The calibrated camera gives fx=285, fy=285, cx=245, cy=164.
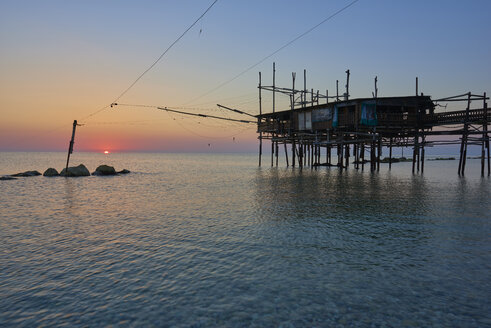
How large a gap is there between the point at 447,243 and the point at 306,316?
6134 millimetres

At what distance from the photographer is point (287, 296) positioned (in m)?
5.45

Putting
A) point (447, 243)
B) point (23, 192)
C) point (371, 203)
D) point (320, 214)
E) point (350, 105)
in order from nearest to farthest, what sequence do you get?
point (447, 243), point (320, 214), point (371, 203), point (23, 192), point (350, 105)

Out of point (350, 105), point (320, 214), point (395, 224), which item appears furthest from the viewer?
point (350, 105)

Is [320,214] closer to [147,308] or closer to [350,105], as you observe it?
[147,308]

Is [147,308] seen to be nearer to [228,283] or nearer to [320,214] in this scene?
[228,283]

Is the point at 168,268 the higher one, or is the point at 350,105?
the point at 350,105

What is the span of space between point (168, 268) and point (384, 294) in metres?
4.73

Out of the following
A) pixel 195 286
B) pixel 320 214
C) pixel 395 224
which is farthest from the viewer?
pixel 320 214

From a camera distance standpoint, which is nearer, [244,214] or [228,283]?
[228,283]

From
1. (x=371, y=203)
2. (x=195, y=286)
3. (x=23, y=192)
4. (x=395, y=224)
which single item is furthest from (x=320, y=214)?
(x=23, y=192)

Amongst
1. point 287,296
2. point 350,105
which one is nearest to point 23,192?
point 287,296

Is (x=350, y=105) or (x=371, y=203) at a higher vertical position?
(x=350, y=105)

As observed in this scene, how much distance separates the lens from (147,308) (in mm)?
5078

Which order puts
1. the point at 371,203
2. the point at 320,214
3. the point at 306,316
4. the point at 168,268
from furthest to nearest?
the point at 371,203, the point at 320,214, the point at 168,268, the point at 306,316
